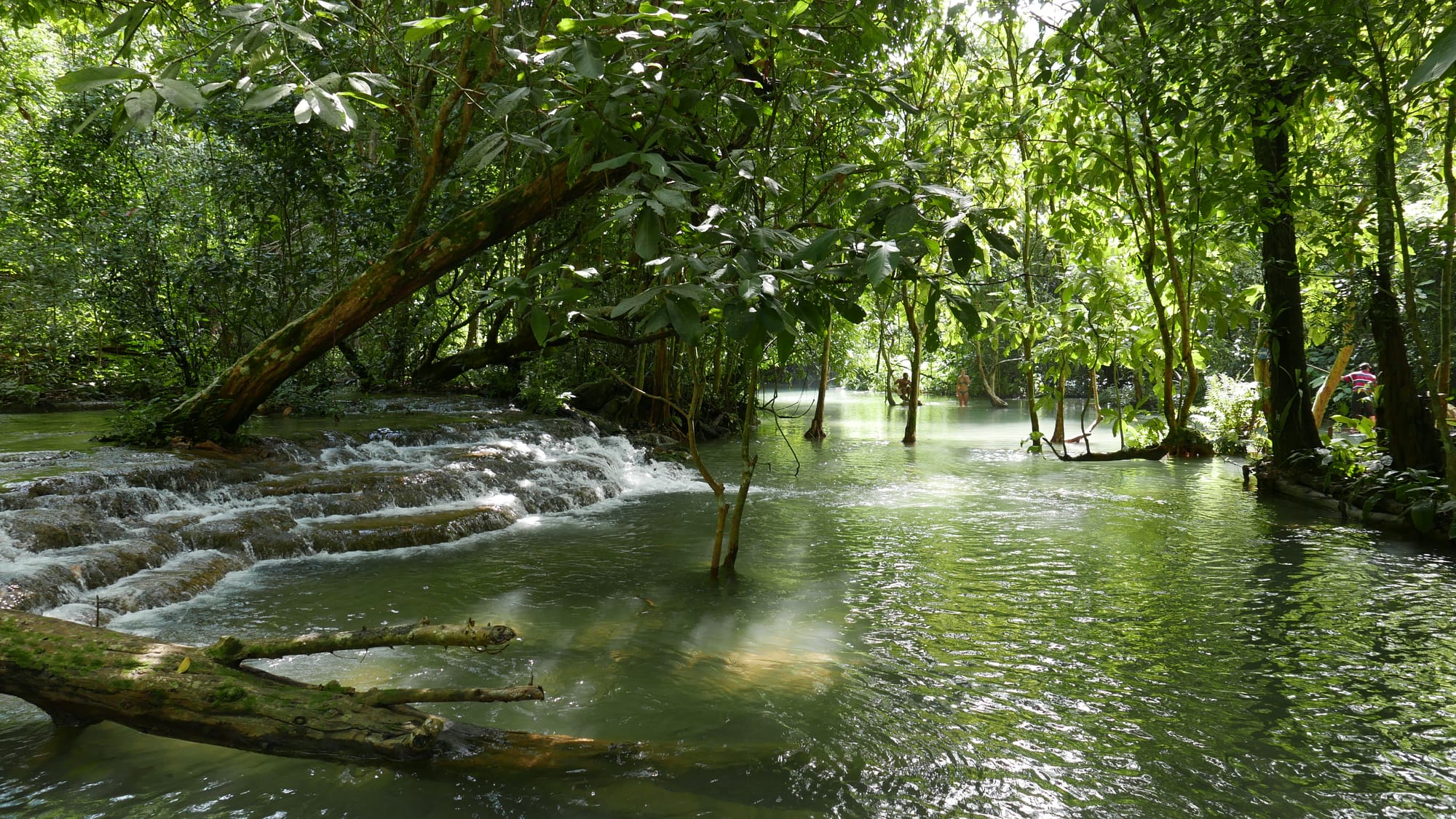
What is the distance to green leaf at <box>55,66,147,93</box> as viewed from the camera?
1486mm

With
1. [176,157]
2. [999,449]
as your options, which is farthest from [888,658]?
[176,157]

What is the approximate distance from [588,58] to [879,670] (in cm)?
303

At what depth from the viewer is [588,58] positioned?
2.44 metres

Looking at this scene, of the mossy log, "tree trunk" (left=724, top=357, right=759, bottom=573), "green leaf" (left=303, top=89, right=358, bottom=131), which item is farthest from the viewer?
"tree trunk" (left=724, top=357, right=759, bottom=573)

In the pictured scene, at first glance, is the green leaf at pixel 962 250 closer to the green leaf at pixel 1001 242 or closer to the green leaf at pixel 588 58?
the green leaf at pixel 1001 242

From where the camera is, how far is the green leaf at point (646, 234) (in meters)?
2.29

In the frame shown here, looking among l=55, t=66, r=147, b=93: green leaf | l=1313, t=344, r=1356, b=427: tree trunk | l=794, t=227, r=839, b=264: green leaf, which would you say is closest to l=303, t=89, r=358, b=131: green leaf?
l=55, t=66, r=147, b=93: green leaf

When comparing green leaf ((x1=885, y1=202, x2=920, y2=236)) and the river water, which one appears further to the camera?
the river water

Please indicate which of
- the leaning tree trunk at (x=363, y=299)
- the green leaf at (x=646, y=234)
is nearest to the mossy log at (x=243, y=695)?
the green leaf at (x=646, y=234)

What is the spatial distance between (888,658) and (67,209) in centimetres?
1249

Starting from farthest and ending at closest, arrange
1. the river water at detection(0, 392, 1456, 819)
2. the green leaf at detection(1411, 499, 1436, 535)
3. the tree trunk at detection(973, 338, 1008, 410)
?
the tree trunk at detection(973, 338, 1008, 410) → the green leaf at detection(1411, 499, 1436, 535) → the river water at detection(0, 392, 1456, 819)

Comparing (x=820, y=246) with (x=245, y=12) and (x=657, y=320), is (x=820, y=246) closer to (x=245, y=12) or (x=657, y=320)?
(x=657, y=320)

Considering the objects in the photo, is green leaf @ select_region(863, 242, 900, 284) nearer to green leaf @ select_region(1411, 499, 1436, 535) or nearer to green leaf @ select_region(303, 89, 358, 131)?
green leaf @ select_region(303, 89, 358, 131)

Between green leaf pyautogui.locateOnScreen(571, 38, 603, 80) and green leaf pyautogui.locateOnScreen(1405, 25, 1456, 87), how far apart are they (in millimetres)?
1918
